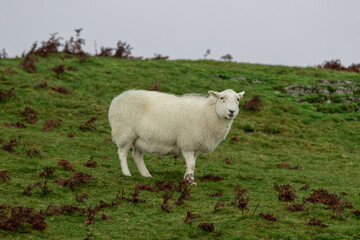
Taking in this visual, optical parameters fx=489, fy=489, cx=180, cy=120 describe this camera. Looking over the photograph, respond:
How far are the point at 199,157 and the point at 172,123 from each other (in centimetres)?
498

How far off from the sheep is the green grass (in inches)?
37.7

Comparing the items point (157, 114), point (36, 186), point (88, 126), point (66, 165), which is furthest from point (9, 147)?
point (88, 126)

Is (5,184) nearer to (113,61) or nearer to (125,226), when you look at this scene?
(125,226)

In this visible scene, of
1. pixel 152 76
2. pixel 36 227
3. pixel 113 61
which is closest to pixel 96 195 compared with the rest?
pixel 36 227

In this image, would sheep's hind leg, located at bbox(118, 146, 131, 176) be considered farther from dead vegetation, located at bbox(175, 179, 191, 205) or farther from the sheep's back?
dead vegetation, located at bbox(175, 179, 191, 205)

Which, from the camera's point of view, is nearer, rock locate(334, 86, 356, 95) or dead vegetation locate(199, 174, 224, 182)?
dead vegetation locate(199, 174, 224, 182)

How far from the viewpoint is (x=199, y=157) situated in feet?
63.0

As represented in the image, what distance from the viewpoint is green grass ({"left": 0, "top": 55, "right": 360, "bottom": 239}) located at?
404 inches

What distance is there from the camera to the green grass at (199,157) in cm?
1027

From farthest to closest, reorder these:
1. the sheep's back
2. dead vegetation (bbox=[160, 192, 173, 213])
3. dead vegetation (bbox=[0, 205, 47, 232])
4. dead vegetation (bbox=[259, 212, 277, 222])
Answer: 1. the sheep's back
2. dead vegetation (bbox=[160, 192, 173, 213])
3. dead vegetation (bbox=[259, 212, 277, 222])
4. dead vegetation (bbox=[0, 205, 47, 232])

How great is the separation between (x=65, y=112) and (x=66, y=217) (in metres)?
13.4

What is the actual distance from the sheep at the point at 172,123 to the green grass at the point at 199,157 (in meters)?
0.96

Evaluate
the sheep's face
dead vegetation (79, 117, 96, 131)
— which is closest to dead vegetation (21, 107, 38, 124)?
dead vegetation (79, 117, 96, 131)

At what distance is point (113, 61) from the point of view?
109ft
